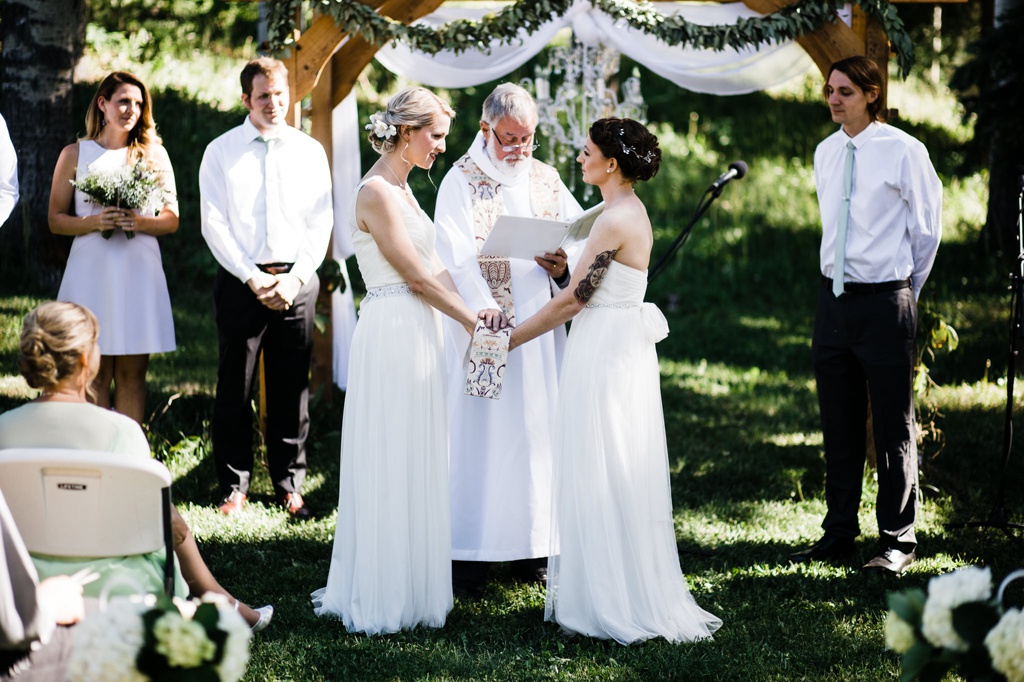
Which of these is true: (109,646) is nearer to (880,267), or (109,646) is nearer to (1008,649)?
(1008,649)

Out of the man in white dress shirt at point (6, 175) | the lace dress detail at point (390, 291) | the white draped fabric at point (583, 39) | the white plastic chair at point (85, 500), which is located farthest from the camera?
the white draped fabric at point (583, 39)

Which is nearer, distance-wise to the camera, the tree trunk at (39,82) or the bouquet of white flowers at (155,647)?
the bouquet of white flowers at (155,647)

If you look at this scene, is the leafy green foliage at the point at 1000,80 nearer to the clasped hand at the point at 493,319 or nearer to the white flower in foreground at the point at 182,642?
the clasped hand at the point at 493,319

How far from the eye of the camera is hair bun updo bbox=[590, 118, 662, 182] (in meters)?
4.18

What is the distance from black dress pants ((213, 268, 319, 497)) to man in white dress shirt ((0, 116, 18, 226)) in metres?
1.10

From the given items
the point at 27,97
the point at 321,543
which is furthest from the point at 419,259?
the point at 27,97

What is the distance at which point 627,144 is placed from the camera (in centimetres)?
418

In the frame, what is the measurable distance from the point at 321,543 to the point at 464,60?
3284mm

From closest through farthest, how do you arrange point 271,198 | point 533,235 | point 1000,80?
1. point 533,235
2. point 271,198
3. point 1000,80

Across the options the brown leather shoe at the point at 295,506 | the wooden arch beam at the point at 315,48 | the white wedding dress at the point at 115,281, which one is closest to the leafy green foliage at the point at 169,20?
the wooden arch beam at the point at 315,48

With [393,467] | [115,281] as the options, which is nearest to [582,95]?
[115,281]

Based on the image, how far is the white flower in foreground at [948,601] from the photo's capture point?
7.58 feet

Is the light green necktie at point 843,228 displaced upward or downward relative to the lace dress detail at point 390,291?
upward

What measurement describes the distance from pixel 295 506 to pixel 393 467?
5.70ft
